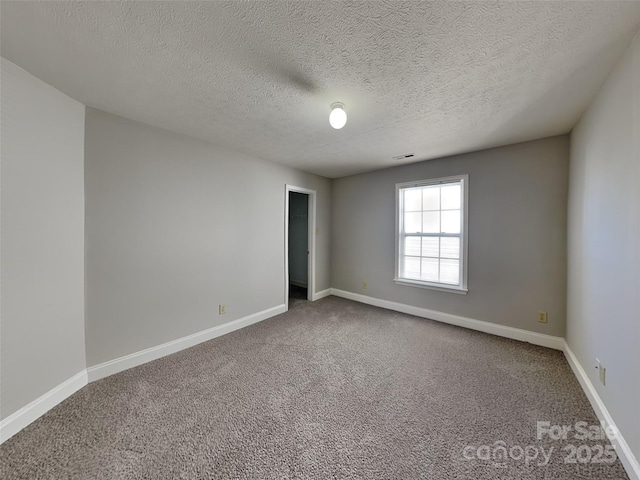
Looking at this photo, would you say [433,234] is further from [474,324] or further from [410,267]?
[474,324]

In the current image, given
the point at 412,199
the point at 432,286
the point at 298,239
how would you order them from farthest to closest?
the point at 298,239
the point at 412,199
the point at 432,286

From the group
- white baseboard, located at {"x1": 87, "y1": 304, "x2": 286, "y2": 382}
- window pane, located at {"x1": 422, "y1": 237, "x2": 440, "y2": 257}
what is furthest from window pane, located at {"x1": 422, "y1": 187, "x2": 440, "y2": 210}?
white baseboard, located at {"x1": 87, "y1": 304, "x2": 286, "y2": 382}

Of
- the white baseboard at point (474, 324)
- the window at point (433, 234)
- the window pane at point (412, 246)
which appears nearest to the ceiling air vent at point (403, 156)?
the window at point (433, 234)

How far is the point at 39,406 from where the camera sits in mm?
1615

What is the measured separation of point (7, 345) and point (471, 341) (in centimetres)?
410

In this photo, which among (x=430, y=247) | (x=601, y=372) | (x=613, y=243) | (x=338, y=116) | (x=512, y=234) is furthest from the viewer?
(x=430, y=247)

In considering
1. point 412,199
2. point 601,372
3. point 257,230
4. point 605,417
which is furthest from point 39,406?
point 412,199

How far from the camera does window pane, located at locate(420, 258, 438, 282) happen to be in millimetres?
3461

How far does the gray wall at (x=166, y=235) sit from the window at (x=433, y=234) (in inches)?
84.9

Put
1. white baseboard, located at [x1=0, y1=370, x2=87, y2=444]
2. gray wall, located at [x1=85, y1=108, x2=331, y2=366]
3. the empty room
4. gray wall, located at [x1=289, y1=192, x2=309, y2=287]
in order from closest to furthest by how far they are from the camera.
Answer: the empty room < white baseboard, located at [x1=0, y1=370, x2=87, y2=444] < gray wall, located at [x1=85, y1=108, x2=331, y2=366] < gray wall, located at [x1=289, y1=192, x2=309, y2=287]

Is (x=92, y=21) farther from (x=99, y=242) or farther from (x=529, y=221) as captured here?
(x=529, y=221)

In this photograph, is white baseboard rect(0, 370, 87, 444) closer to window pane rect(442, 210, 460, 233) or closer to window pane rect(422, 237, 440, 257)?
window pane rect(422, 237, 440, 257)

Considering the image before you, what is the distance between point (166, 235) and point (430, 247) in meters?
3.52

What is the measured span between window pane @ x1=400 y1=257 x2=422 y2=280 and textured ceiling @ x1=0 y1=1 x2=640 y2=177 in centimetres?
202
